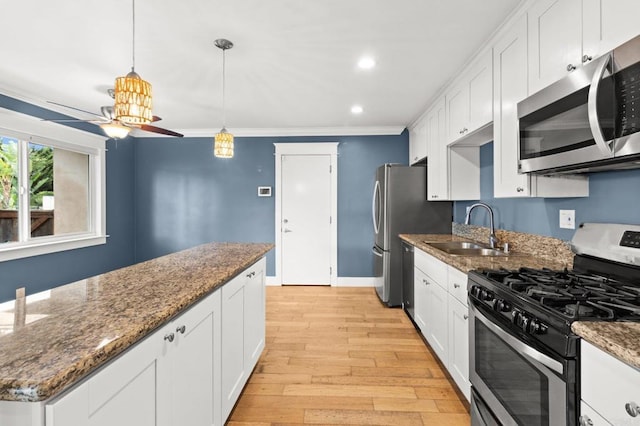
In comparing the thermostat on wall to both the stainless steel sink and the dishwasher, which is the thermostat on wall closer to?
the dishwasher

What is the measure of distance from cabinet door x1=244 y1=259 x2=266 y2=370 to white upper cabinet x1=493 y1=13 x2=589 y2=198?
1.75 metres

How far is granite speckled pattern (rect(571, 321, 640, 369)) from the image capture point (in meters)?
0.81

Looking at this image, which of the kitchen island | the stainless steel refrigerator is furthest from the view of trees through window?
the stainless steel refrigerator

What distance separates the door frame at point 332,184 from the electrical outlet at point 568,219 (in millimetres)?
3233

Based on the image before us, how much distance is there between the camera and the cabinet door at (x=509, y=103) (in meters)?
1.90

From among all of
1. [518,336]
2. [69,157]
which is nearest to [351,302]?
[518,336]

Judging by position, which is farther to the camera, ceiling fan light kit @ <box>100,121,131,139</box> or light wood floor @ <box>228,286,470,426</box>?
ceiling fan light kit @ <box>100,121,131,139</box>

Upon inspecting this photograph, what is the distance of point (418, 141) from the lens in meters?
4.30

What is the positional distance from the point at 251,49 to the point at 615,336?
8.60 ft

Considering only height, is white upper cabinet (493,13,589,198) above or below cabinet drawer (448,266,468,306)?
above

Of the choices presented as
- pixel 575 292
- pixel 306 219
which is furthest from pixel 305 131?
pixel 575 292

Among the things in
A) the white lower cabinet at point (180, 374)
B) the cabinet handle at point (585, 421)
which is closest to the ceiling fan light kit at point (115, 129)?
the white lower cabinet at point (180, 374)

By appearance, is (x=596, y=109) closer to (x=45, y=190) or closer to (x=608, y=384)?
(x=608, y=384)

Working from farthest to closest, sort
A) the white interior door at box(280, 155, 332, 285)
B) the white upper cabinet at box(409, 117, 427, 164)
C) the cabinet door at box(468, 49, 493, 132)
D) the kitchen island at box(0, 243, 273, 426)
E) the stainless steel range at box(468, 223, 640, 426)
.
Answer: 1. the white interior door at box(280, 155, 332, 285)
2. the white upper cabinet at box(409, 117, 427, 164)
3. the cabinet door at box(468, 49, 493, 132)
4. the stainless steel range at box(468, 223, 640, 426)
5. the kitchen island at box(0, 243, 273, 426)
